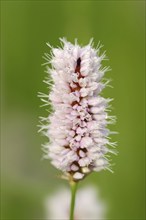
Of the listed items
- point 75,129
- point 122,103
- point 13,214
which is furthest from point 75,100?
point 122,103

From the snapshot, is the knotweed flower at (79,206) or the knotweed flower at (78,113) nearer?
the knotweed flower at (78,113)

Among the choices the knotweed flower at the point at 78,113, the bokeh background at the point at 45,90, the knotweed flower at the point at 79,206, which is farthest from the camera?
the bokeh background at the point at 45,90

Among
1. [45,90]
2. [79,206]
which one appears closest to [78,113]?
[79,206]

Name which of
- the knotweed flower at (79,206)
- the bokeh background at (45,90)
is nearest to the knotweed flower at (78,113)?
the knotweed flower at (79,206)

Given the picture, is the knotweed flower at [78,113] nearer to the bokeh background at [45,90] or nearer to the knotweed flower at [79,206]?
the knotweed flower at [79,206]

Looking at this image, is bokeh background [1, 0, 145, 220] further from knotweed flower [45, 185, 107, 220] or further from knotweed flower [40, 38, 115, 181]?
knotweed flower [40, 38, 115, 181]

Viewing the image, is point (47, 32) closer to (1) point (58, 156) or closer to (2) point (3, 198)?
(2) point (3, 198)
